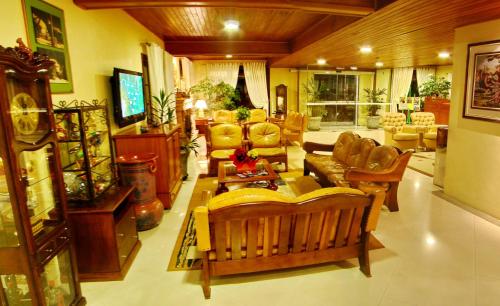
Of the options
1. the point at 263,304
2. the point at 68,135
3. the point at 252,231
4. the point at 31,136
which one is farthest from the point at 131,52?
the point at 263,304

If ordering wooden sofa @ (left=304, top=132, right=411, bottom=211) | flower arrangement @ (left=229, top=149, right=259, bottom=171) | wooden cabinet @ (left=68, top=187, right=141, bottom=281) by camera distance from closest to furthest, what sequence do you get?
wooden cabinet @ (left=68, top=187, right=141, bottom=281), wooden sofa @ (left=304, top=132, right=411, bottom=211), flower arrangement @ (left=229, top=149, right=259, bottom=171)

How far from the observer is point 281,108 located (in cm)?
1044

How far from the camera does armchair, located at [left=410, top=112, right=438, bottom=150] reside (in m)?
6.86

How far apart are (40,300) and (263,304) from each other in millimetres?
1344

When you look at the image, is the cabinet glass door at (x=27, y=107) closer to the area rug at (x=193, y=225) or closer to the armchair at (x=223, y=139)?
the area rug at (x=193, y=225)

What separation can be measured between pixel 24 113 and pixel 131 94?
82.7 inches

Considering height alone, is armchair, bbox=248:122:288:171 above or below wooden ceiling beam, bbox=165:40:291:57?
below

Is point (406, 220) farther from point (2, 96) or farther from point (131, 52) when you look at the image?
point (131, 52)

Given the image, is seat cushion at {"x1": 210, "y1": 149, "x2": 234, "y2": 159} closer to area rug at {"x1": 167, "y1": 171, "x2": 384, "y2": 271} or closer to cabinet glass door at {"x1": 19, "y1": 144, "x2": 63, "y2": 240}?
area rug at {"x1": 167, "y1": 171, "x2": 384, "y2": 271}

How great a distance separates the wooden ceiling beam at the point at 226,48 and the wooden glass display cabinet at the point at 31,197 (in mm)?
4760

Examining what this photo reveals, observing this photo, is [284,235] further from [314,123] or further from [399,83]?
[399,83]

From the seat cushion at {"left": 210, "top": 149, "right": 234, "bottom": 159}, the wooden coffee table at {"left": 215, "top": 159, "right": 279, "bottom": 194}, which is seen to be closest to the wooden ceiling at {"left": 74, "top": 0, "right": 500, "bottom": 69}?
the wooden coffee table at {"left": 215, "top": 159, "right": 279, "bottom": 194}

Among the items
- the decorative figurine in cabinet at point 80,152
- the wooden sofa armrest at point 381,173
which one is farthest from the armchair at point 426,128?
the decorative figurine in cabinet at point 80,152

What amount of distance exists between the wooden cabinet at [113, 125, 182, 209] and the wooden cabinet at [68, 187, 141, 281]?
1057 mm
